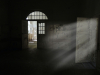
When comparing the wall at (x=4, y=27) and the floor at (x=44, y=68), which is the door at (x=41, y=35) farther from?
the floor at (x=44, y=68)

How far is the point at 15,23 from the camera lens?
561cm

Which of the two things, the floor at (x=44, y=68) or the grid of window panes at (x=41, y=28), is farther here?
the grid of window panes at (x=41, y=28)

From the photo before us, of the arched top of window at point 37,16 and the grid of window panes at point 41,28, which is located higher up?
the arched top of window at point 37,16

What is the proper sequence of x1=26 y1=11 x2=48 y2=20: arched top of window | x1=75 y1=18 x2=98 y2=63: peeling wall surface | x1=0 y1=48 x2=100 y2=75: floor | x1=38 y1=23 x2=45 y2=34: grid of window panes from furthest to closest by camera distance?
x1=38 y1=23 x2=45 y2=34: grid of window panes < x1=26 y1=11 x2=48 y2=20: arched top of window < x1=75 y1=18 x2=98 y2=63: peeling wall surface < x1=0 y1=48 x2=100 y2=75: floor

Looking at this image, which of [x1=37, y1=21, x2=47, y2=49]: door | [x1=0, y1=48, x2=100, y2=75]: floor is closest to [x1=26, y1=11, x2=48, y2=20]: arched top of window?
[x1=37, y1=21, x2=47, y2=49]: door

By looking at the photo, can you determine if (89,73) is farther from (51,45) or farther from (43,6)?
(43,6)

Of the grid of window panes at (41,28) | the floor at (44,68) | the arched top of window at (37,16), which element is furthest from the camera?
the grid of window panes at (41,28)

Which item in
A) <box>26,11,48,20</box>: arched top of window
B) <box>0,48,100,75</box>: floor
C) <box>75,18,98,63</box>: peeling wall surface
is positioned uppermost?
<box>26,11,48,20</box>: arched top of window

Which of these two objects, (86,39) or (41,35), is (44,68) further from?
(41,35)

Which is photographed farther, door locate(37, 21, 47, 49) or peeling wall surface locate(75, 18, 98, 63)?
door locate(37, 21, 47, 49)

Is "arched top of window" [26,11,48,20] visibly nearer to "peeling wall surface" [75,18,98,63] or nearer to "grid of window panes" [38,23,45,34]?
"grid of window panes" [38,23,45,34]

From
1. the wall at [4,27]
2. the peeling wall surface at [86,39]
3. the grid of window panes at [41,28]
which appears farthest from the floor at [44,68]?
the grid of window panes at [41,28]

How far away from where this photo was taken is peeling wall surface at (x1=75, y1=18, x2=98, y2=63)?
3.05m

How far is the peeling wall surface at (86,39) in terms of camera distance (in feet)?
10.00
